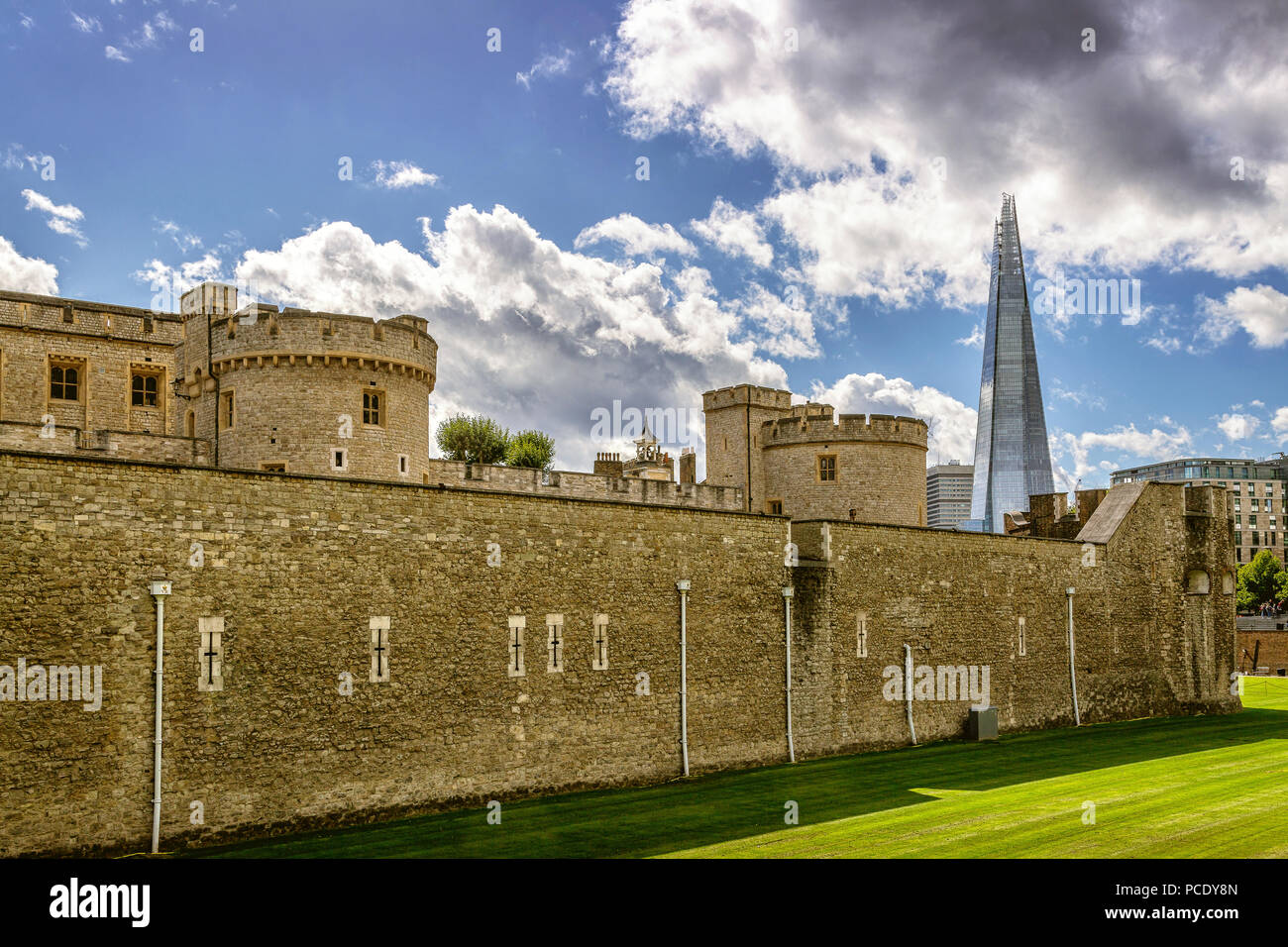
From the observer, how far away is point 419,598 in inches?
773

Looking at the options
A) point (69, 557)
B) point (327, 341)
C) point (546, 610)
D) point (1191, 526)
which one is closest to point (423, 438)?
point (327, 341)

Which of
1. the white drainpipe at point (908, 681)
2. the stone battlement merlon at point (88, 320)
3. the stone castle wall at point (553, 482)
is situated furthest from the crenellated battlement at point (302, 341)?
the white drainpipe at point (908, 681)

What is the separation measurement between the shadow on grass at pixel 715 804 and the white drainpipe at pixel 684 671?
0.83 metres

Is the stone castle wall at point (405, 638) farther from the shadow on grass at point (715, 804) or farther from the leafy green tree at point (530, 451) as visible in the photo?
the leafy green tree at point (530, 451)

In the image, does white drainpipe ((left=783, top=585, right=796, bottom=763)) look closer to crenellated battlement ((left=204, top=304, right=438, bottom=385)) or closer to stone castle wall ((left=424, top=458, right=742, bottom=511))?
stone castle wall ((left=424, top=458, right=742, bottom=511))

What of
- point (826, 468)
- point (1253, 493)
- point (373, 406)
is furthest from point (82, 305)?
point (1253, 493)

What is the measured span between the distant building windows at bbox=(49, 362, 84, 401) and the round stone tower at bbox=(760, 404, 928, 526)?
911 inches

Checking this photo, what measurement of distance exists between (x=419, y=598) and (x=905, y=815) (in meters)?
9.49

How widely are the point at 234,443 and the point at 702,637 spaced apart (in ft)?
40.8

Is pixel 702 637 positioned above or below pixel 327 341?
below

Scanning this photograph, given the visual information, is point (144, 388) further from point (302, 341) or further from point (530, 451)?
point (530, 451)

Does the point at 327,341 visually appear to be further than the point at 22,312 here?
No

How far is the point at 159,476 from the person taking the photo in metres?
16.7

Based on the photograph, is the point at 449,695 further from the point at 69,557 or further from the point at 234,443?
the point at 234,443
